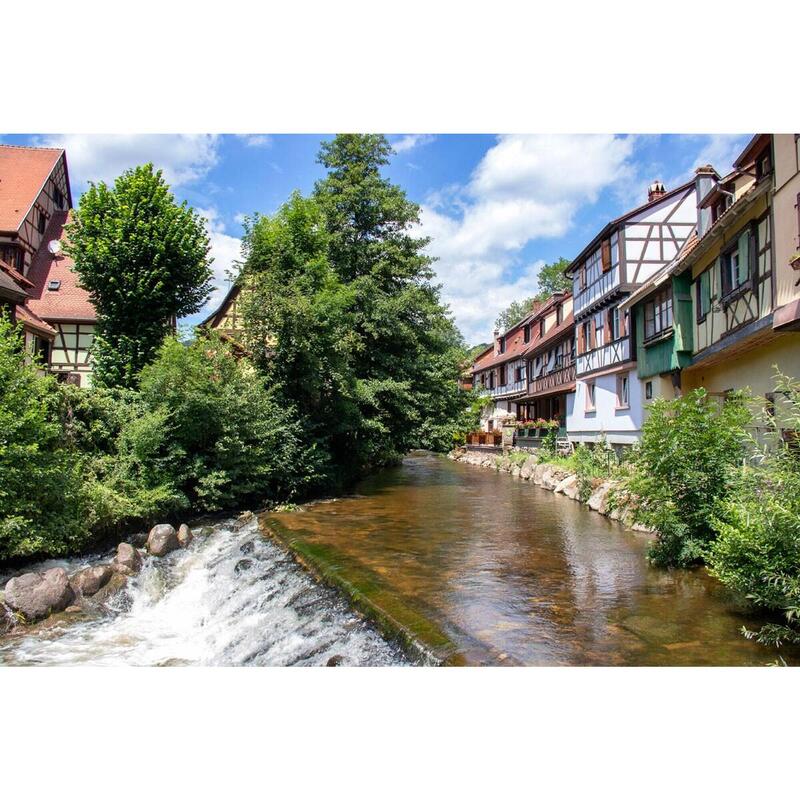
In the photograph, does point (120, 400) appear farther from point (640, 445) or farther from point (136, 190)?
point (640, 445)

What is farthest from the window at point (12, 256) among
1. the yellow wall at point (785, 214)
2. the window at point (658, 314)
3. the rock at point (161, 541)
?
the yellow wall at point (785, 214)

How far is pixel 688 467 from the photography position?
905 cm

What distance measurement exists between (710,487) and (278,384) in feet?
38.2

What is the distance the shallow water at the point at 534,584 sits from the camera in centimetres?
644

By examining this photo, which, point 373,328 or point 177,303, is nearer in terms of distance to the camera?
point 177,303

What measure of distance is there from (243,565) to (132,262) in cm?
1067

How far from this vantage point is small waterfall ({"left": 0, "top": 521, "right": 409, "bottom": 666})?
7.18 metres

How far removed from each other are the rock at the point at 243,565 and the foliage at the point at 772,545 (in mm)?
7512

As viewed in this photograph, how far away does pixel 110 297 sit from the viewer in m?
17.6

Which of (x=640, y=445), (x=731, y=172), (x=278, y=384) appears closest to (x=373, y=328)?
(x=278, y=384)

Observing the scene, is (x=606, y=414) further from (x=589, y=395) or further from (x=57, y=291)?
(x=57, y=291)

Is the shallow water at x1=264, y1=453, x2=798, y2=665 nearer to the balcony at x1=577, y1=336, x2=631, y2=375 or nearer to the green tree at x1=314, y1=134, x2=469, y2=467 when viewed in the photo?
the balcony at x1=577, y1=336, x2=631, y2=375

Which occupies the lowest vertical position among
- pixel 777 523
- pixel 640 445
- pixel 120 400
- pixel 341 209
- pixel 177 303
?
pixel 777 523

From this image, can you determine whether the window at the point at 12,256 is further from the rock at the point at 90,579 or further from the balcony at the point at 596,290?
the balcony at the point at 596,290
